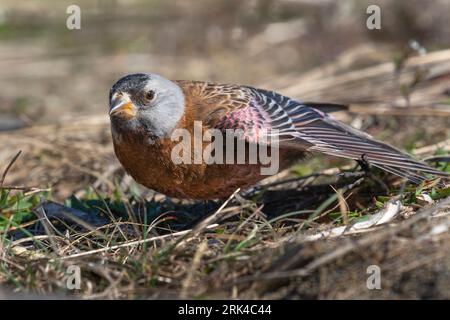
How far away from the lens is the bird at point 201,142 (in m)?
4.91

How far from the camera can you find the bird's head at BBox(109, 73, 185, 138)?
4.93 m

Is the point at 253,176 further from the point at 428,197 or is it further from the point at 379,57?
the point at 379,57

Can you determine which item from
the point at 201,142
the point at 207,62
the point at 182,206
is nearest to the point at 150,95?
the point at 201,142

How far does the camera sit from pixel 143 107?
5.01 metres

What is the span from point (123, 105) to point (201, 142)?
560 mm

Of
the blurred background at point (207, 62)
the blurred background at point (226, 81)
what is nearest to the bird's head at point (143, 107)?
the blurred background at point (226, 81)

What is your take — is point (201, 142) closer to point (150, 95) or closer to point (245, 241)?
point (150, 95)

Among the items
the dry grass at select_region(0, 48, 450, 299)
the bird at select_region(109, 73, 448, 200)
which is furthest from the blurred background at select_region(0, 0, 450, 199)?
the bird at select_region(109, 73, 448, 200)

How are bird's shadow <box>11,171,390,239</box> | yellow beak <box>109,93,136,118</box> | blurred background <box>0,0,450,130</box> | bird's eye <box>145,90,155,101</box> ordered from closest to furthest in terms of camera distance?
yellow beak <box>109,93,136,118</box>, bird's eye <box>145,90,155,101</box>, bird's shadow <box>11,171,390,239</box>, blurred background <box>0,0,450,130</box>

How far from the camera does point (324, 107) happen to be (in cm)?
595

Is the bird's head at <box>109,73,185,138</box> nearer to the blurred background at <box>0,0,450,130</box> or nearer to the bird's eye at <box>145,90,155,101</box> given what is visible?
the bird's eye at <box>145,90,155,101</box>
